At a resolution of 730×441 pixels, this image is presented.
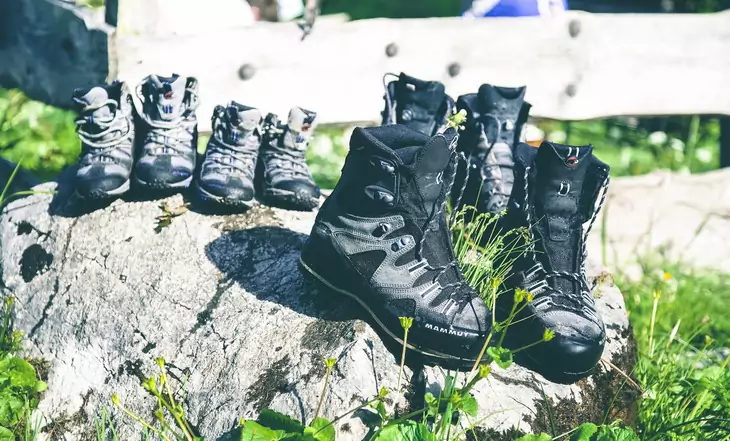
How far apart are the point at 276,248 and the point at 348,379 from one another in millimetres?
724

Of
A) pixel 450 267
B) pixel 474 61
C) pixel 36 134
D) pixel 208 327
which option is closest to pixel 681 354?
pixel 450 267

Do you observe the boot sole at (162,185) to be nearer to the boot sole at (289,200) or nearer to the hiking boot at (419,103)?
the boot sole at (289,200)

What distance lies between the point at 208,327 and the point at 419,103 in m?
1.26

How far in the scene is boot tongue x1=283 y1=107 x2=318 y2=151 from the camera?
3.23m

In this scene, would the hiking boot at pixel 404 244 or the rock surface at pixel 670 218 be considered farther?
the rock surface at pixel 670 218

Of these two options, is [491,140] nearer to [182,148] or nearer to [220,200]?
[220,200]

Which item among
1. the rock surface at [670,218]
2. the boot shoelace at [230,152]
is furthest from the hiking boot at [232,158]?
the rock surface at [670,218]

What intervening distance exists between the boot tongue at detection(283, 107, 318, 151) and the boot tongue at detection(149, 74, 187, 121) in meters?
0.43

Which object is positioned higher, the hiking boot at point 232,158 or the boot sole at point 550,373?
the hiking boot at point 232,158

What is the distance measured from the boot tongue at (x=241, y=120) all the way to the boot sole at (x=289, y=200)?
23cm

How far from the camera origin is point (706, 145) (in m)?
6.87

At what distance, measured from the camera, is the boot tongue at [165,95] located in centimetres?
313

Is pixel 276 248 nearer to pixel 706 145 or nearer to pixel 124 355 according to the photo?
pixel 124 355

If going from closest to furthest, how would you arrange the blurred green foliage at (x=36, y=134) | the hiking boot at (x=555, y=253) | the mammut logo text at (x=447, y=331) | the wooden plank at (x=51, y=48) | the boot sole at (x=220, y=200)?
the mammut logo text at (x=447, y=331) < the hiking boot at (x=555, y=253) < the boot sole at (x=220, y=200) < the wooden plank at (x=51, y=48) < the blurred green foliage at (x=36, y=134)
